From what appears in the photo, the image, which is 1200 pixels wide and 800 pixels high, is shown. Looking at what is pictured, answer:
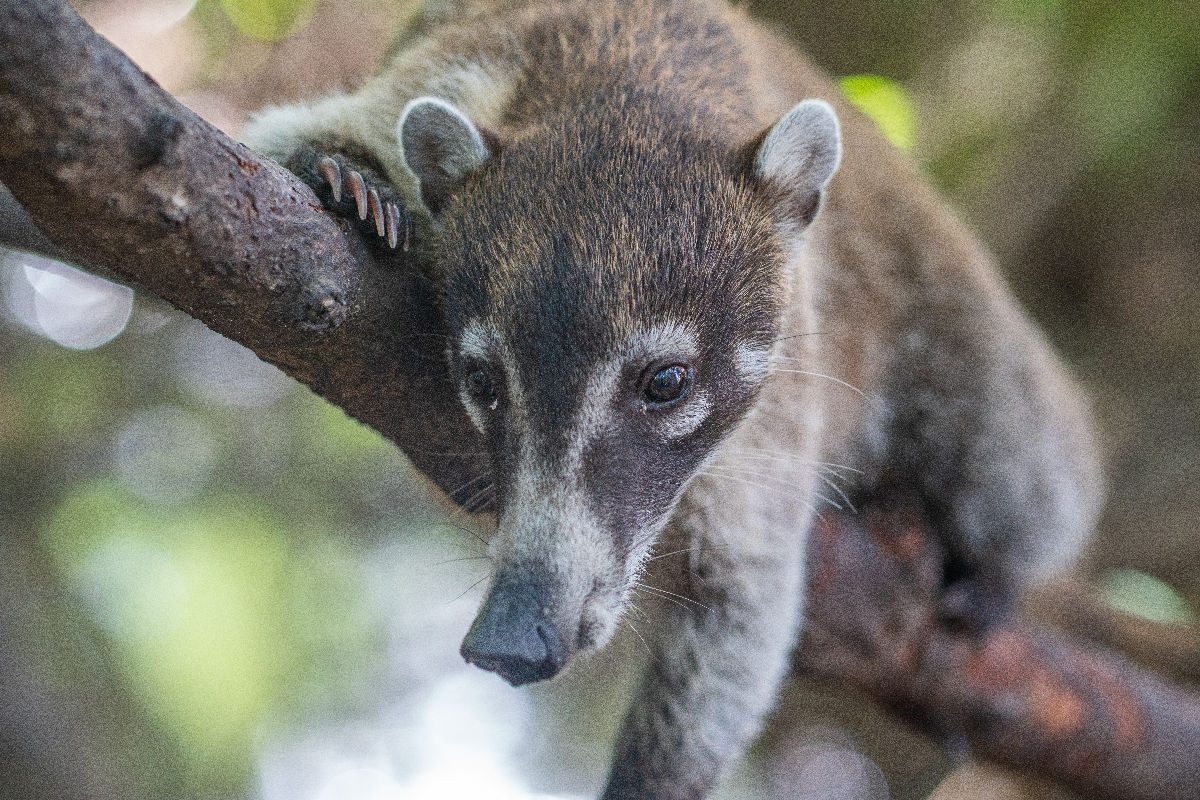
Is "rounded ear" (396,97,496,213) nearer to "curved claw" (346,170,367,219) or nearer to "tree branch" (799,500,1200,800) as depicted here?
"curved claw" (346,170,367,219)

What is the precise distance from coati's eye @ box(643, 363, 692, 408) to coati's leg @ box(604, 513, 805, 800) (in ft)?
3.16

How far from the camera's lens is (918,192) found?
426cm

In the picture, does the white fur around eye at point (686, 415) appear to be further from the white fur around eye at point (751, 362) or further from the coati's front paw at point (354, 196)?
the coati's front paw at point (354, 196)

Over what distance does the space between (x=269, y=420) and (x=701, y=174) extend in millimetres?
4556

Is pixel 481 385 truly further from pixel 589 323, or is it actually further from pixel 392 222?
pixel 392 222

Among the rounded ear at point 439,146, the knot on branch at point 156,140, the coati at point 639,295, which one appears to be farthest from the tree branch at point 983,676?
the knot on branch at point 156,140

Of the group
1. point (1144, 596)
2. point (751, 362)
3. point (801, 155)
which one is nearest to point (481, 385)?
point (751, 362)

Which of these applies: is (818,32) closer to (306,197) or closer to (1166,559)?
(1166,559)

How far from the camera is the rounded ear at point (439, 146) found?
7.68ft

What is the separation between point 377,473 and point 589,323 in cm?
438

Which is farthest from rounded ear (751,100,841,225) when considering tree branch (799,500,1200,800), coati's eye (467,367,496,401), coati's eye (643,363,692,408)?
tree branch (799,500,1200,800)

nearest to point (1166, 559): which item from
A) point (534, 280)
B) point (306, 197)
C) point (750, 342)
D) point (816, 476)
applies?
point (816, 476)

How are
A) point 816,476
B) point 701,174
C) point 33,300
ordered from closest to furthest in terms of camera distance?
point 701,174
point 816,476
point 33,300

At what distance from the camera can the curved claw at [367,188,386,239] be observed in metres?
2.20
